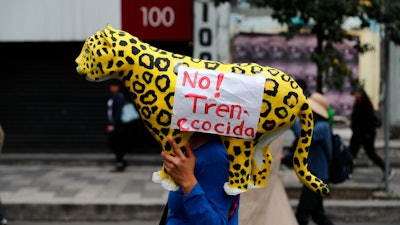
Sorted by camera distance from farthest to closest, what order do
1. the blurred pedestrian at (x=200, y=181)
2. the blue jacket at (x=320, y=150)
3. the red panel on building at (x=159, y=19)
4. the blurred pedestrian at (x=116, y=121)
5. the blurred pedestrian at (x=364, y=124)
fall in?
the red panel on building at (x=159, y=19) < the blurred pedestrian at (x=116, y=121) < the blurred pedestrian at (x=364, y=124) < the blue jacket at (x=320, y=150) < the blurred pedestrian at (x=200, y=181)

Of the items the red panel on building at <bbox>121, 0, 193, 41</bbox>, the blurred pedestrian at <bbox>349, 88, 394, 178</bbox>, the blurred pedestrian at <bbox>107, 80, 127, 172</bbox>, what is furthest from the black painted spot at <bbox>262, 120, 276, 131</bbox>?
the red panel on building at <bbox>121, 0, 193, 41</bbox>

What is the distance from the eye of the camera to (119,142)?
40.2 feet

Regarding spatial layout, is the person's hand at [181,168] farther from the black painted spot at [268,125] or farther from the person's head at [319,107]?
the person's head at [319,107]

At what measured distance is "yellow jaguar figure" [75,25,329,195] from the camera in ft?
8.99

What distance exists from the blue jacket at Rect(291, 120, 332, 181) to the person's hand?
3625 millimetres

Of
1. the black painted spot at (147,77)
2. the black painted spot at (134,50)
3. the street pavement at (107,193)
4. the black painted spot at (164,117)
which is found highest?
the black painted spot at (134,50)

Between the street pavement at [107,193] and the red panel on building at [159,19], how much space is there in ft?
8.26

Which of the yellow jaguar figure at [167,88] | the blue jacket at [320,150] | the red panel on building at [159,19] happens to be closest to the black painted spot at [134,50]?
the yellow jaguar figure at [167,88]

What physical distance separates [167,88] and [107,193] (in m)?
7.36

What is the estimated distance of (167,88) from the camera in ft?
9.00

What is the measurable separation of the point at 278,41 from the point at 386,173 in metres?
6.84

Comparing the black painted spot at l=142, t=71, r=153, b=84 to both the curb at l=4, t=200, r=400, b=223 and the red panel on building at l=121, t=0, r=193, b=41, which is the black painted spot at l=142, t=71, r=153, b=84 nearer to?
the curb at l=4, t=200, r=400, b=223

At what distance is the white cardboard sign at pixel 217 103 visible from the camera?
8.93ft

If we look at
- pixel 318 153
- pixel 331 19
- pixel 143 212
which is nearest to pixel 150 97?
pixel 318 153
